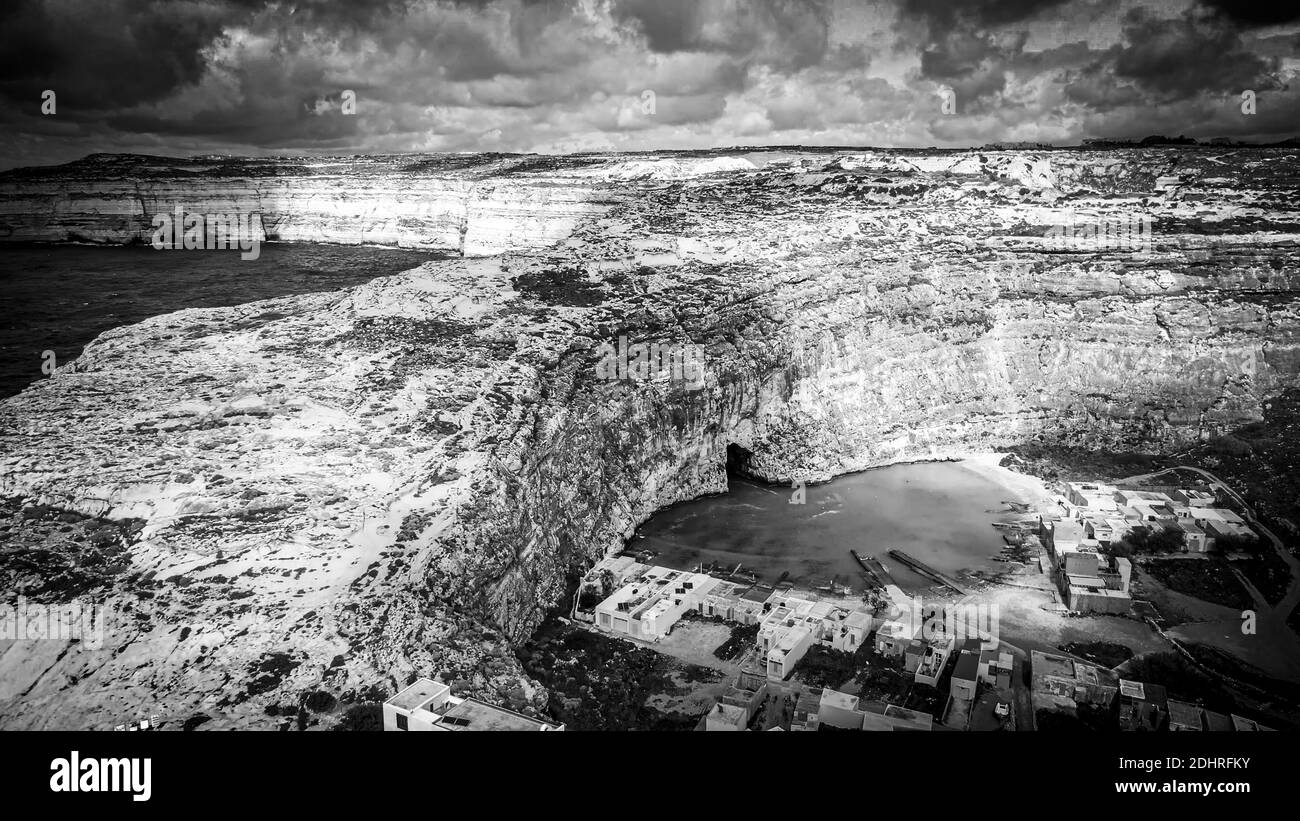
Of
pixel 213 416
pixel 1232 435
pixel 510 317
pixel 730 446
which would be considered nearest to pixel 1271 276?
pixel 1232 435

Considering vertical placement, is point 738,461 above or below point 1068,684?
above

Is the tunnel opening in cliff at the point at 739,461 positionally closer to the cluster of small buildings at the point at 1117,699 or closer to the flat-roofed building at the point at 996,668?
the flat-roofed building at the point at 996,668

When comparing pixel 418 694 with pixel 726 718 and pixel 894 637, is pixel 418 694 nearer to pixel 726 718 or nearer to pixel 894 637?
pixel 726 718

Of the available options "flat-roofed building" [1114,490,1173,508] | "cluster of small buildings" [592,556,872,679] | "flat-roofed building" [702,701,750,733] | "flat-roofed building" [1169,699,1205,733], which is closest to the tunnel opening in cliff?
"cluster of small buildings" [592,556,872,679]

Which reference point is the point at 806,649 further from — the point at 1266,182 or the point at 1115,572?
the point at 1266,182

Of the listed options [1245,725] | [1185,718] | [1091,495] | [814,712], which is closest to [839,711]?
[814,712]

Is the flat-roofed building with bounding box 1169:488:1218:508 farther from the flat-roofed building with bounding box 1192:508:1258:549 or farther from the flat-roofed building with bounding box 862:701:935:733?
the flat-roofed building with bounding box 862:701:935:733
